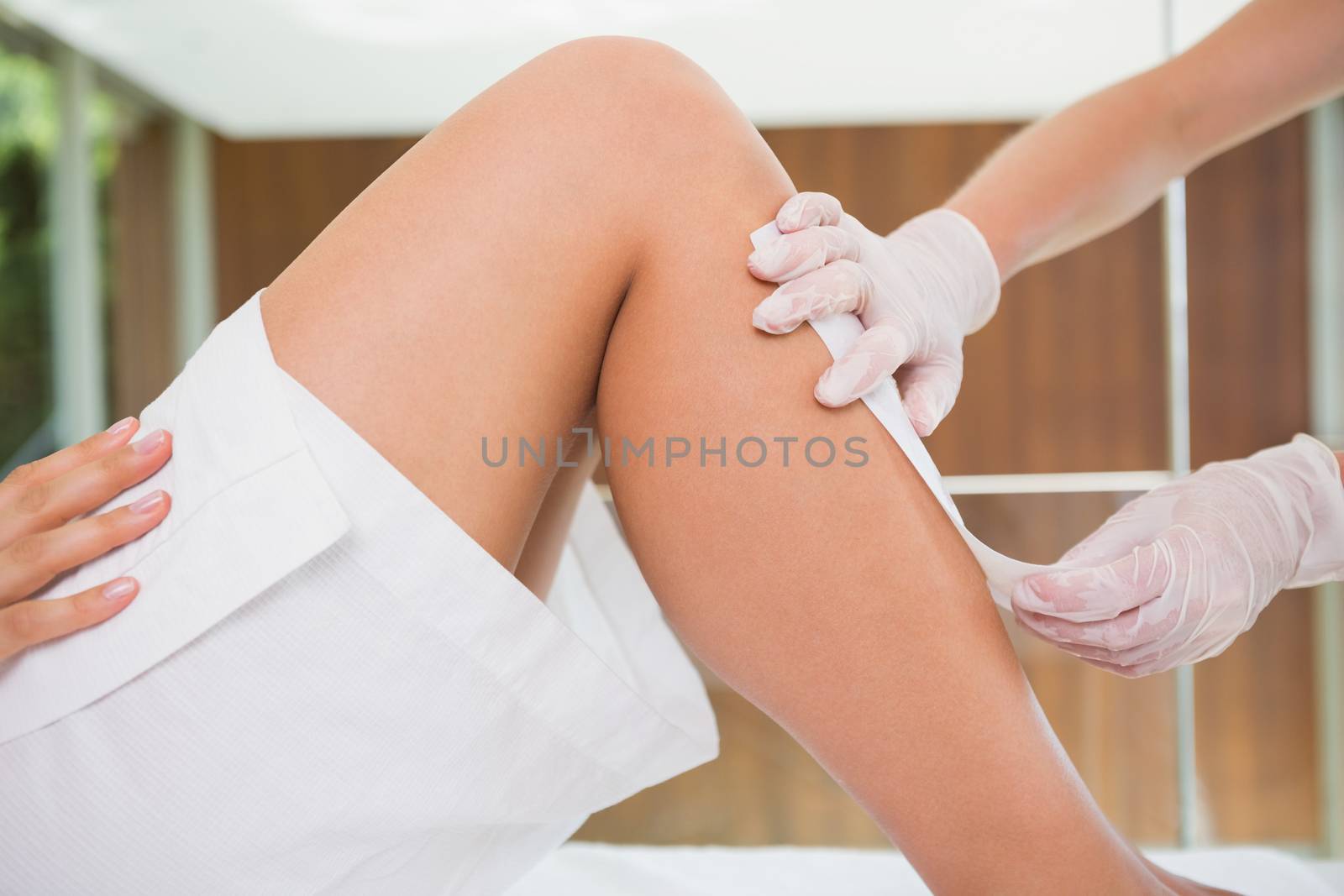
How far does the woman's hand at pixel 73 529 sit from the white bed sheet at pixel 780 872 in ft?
1.62

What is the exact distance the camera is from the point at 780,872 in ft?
2.94

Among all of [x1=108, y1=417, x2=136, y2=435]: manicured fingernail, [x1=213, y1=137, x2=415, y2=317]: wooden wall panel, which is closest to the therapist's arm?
[x1=108, y1=417, x2=136, y2=435]: manicured fingernail

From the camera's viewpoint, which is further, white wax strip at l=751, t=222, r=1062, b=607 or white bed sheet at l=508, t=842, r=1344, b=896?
white bed sheet at l=508, t=842, r=1344, b=896

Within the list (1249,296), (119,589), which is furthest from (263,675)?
(1249,296)

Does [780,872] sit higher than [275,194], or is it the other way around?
[275,194]

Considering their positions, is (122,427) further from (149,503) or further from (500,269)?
(500,269)

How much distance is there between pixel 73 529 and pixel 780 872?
2.21 feet

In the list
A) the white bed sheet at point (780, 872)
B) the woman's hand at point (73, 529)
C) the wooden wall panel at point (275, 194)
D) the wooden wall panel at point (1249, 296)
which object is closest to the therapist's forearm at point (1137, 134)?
the white bed sheet at point (780, 872)

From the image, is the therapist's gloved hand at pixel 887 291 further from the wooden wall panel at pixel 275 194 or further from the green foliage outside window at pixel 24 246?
the green foliage outside window at pixel 24 246

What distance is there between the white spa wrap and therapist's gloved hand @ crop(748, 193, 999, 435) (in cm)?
21

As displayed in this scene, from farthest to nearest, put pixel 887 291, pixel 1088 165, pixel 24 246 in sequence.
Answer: pixel 24 246 < pixel 1088 165 < pixel 887 291

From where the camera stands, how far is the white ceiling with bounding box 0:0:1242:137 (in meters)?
2.54

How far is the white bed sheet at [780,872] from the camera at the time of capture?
0.84m

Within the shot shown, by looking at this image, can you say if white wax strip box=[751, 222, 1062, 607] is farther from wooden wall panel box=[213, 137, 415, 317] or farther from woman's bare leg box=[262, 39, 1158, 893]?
wooden wall panel box=[213, 137, 415, 317]
